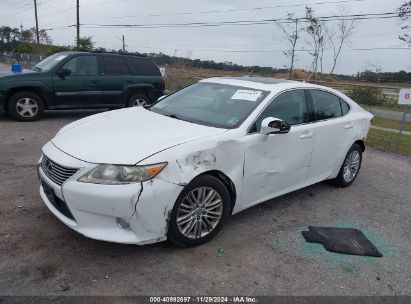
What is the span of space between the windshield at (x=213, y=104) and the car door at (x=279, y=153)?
0.21 metres

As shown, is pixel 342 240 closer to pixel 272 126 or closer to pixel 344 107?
pixel 272 126

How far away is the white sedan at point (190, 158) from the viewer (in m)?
3.12

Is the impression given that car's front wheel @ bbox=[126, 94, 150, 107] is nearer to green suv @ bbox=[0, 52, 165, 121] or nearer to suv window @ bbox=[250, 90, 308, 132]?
green suv @ bbox=[0, 52, 165, 121]

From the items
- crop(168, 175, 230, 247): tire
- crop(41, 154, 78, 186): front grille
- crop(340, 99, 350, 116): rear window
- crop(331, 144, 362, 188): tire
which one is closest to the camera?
crop(41, 154, 78, 186): front grille

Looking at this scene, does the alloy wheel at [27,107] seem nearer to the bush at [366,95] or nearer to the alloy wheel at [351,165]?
the alloy wheel at [351,165]

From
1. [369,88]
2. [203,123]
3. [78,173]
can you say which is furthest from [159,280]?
[369,88]

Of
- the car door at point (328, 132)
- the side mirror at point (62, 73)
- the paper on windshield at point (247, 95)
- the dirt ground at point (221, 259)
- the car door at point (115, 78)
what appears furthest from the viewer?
the car door at point (115, 78)

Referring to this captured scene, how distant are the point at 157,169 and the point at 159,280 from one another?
89cm

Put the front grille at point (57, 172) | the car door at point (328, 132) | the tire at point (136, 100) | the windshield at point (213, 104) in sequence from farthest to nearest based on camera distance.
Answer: the tire at point (136, 100) → the car door at point (328, 132) → the windshield at point (213, 104) → the front grille at point (57, 172)

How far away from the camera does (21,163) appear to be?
19.0 ft

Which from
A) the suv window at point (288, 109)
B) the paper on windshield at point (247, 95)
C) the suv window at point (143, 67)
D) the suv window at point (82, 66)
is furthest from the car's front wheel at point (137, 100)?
the suv window at point (288, 109)

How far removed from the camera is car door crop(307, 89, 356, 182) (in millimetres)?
4836

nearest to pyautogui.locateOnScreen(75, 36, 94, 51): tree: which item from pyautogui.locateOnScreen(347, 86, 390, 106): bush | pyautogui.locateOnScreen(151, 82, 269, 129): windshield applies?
pyautogui.locateOnScreen(347, 86, 390, 106): bush

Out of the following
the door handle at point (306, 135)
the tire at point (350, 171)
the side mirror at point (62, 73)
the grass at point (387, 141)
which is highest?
the side mirror at point (62, 73)
